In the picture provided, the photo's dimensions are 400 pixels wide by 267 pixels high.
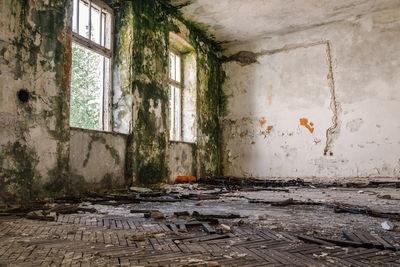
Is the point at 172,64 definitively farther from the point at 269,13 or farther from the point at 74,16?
the point at 74,16

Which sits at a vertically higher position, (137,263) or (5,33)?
(5,33)

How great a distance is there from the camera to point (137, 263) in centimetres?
150

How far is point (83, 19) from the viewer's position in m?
4.73

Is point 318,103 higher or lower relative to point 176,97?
lower

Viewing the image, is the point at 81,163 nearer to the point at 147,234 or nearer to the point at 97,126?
the point at 97,126

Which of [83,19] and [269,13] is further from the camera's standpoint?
[269,13]

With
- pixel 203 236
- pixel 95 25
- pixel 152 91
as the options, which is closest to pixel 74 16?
pixel 95 25

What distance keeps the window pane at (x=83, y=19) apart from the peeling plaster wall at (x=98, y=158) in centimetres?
157

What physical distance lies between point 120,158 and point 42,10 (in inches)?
95.8

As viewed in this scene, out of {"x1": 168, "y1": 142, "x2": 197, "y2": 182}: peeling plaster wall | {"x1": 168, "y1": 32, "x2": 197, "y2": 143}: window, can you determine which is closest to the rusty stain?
{"x1": 168, "y1": 32, "x2": 197, "y2": 143}: window

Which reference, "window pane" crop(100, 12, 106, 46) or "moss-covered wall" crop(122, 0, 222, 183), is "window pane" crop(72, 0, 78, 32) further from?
"moss-covered wall" crop(122, 0, 222, 183)

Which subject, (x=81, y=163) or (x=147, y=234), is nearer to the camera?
(x=147, y=234)

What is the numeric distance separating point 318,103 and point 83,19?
5.47m

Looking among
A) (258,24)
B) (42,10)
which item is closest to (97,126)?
(42,10)
